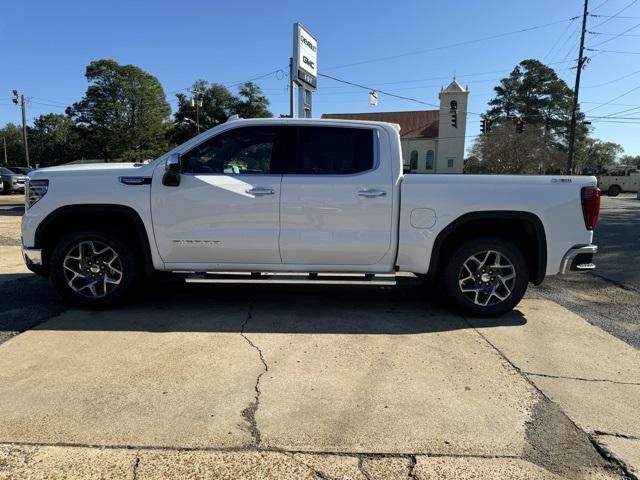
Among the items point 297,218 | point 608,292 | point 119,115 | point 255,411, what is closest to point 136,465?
point 255,411

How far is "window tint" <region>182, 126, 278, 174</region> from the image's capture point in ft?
16.5

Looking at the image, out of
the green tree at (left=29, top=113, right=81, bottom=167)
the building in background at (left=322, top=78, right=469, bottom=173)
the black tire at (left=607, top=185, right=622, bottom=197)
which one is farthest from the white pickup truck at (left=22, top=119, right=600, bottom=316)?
the green tree at (left=29, top=113, right=81, bottom=167)

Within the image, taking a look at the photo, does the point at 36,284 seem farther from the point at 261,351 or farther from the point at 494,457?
the point at 494,457

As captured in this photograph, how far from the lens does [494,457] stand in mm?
2721

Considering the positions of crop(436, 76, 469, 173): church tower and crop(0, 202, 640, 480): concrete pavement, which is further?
crop(436, 76, 469, 173): church tower

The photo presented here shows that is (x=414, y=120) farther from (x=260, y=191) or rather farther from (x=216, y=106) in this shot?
(x=260, y=191)

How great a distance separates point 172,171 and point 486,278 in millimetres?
3483

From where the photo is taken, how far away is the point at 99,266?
513cm

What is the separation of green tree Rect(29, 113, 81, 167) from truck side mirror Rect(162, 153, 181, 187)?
89.5 meters

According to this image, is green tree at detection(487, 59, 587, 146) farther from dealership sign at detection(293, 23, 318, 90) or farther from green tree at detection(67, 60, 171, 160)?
dealership sign at detection(293, 23, 318, 90)

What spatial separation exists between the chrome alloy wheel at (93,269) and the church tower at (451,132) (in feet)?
228

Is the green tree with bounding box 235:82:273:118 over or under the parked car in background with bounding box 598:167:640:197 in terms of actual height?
over

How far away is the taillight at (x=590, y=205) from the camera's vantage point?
4887 millimetres

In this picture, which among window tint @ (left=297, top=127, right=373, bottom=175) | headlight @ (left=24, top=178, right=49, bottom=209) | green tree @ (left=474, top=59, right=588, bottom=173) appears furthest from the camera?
green tree @ (left=474, top=59, right=588, bottom=173)
